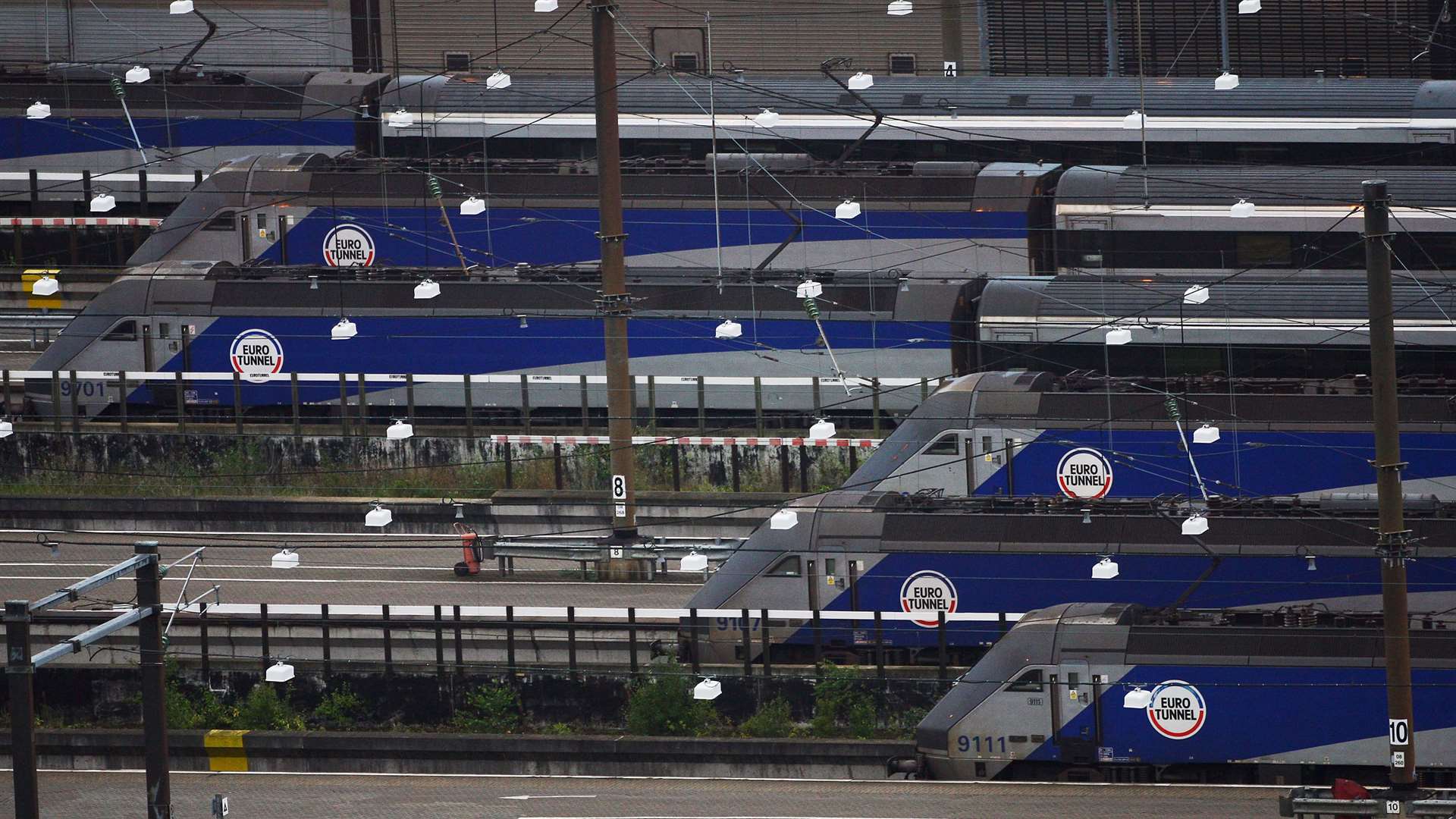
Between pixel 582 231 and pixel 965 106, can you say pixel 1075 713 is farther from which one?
pixel 965 106

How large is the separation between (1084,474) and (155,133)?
843 inches

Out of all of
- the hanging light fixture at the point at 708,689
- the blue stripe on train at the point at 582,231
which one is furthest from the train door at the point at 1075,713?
the blue stripe on train at the point at 582,231

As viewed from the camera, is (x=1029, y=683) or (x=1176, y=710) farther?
(x=1029, y=683)

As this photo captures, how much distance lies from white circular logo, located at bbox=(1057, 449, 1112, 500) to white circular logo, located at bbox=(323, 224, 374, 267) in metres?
14.5

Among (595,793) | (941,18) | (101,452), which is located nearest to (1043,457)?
(595,793)

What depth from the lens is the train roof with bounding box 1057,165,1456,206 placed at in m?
40.4

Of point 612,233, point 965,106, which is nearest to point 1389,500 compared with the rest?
point 612,233

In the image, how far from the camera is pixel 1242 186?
41.0 m

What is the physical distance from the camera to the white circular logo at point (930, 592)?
3256 cm

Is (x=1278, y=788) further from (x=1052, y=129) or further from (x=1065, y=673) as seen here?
(x=1052, y=129)

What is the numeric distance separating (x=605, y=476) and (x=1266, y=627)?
12548 mm

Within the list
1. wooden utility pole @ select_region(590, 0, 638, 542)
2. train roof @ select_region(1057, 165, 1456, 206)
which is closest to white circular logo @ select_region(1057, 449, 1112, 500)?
wooden utility pole @ select_region(590, 0, 638, 542)

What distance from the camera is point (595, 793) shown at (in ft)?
96.9

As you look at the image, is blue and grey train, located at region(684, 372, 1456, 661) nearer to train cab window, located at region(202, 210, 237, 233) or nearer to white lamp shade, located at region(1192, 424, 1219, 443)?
white lamp shade, located at region(1192, 424, 1219, 443)
